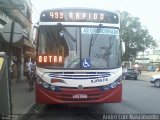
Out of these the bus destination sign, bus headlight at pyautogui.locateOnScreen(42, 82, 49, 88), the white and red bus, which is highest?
the bus destination sign

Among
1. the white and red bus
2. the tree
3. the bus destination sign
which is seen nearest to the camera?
the white and red bus

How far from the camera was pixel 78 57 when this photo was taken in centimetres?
1231

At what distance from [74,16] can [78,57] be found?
1.34 m

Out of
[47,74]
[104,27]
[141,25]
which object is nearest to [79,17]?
[104,27]

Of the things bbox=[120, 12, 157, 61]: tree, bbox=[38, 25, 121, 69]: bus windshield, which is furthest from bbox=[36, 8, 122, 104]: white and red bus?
bbox=[120, 12, 157, 61]: tree

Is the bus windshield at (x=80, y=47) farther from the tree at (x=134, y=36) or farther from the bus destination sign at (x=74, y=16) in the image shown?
the tree at (x=134, y=36)

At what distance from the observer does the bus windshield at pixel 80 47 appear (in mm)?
12336

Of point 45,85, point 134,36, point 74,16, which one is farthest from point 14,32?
point 134,36

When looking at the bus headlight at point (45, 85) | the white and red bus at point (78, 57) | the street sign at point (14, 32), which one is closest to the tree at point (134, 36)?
the white and red bus at point (78, 57)

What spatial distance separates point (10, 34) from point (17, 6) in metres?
7.92

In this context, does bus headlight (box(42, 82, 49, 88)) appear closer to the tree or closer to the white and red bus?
the white and red bus

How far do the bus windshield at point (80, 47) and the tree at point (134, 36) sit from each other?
64.3 metres

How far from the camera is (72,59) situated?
12.3 meters

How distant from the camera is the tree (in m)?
76.9
